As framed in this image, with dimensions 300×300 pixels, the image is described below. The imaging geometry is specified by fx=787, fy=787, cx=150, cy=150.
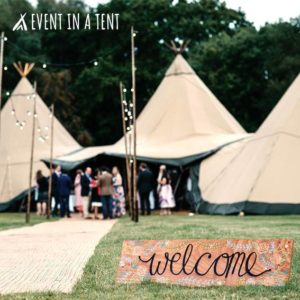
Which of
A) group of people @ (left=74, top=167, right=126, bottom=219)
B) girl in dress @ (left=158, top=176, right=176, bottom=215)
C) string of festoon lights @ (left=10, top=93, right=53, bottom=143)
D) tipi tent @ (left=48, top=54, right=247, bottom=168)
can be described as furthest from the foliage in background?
group of people @ (left=74, top=167, right=126, bottom=219)

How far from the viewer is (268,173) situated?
23.8 metres

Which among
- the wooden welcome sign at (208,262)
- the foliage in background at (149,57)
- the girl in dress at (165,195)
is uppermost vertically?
the foliage in background at (149,57)

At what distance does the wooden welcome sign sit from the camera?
6.96m

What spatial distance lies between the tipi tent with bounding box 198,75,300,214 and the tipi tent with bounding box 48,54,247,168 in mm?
4410

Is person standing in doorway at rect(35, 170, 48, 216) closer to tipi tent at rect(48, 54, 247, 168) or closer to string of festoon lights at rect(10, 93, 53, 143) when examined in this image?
tipi tent at rect(48, 54, 247, 168)

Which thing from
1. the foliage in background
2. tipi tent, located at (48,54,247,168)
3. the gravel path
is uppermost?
the foliage in background

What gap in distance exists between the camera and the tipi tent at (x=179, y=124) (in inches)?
1225

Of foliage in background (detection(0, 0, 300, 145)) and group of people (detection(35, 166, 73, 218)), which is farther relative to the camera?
foliage in background (detection(0, 0, 300, 145))

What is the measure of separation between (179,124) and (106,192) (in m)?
9.50

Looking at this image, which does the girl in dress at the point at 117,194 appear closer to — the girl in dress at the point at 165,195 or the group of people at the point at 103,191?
the group of people at the point at 103,191

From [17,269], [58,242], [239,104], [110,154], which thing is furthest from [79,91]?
[17,269]

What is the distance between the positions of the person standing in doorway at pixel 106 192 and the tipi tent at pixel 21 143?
9.11 m

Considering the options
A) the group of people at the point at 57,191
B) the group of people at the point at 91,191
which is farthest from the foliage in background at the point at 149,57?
the group of people at the point at 91,191

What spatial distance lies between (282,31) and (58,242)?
37.5 metres
